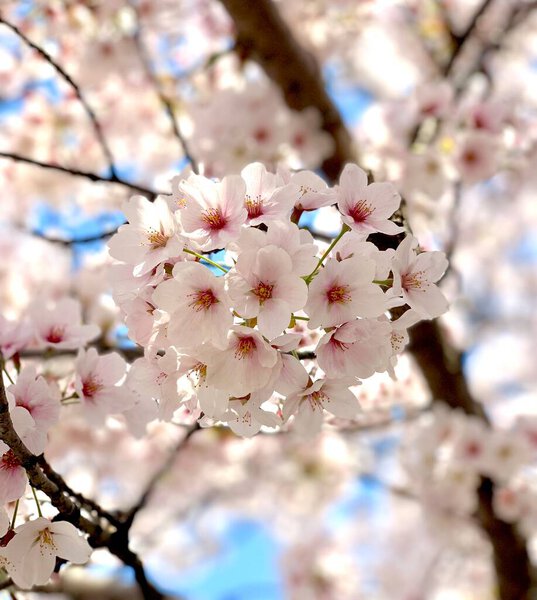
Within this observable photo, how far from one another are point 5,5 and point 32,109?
0.74m

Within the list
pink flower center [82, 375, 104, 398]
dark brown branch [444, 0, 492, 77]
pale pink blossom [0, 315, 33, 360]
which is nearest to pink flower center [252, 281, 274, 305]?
pink flower center [82, 375, 104, 398]

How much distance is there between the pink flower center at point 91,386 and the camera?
50.8 inches

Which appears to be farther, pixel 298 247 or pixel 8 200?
pixel 8 200

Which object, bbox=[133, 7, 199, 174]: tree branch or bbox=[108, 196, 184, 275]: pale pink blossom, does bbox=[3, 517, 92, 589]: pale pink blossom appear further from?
bbox=[133, 7, 199, 174]: tree branch

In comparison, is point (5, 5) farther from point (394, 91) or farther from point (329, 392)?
point (394, 91)

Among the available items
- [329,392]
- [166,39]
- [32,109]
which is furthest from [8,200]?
[329,392]

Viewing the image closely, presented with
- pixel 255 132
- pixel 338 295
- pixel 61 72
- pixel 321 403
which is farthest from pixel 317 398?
pixel 255 132

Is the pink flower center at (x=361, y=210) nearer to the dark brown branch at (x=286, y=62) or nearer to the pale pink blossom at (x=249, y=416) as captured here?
the pale pink blossom at (x=249, y=416)

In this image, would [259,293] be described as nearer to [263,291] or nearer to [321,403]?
[263,291]

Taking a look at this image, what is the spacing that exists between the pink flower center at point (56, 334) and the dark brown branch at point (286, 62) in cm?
175

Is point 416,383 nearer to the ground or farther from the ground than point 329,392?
nearer to the ground

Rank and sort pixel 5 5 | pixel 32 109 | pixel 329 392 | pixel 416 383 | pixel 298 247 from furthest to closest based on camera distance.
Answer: pixel 32 109 < pixel 416 383 < pixel 5 5 < pixel 329 392 < pixel 298 247

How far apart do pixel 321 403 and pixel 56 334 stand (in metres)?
0.64

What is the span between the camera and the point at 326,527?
6012mm
